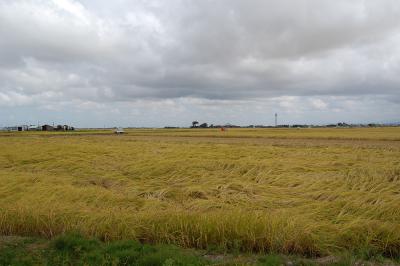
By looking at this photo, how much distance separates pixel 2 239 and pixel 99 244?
82.7 inches

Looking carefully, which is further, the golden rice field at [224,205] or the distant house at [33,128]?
the distant house at [33,128]

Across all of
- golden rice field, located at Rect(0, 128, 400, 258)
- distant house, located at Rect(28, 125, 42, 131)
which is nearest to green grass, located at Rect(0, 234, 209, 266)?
golden rice field, located at Rect(0, 128, 400, 258)

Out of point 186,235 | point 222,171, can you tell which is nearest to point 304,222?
point 186,235

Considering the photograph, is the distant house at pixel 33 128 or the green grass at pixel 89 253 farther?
the distant house at pixel 33 128

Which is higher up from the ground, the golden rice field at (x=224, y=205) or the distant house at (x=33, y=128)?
the distant house at (x=33, y=128)

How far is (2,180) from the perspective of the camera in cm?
1216

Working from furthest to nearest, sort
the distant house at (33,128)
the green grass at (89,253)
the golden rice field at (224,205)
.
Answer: the distant house at (33,128) < the golden rice field at (224,205) < the green grass at (89,253)

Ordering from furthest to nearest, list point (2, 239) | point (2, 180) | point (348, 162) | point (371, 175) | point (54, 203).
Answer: point (348, 162)
point (371, 175)
point (2, 180)
point (54, 203)
point (2, 239)

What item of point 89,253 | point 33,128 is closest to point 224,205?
point 89,253

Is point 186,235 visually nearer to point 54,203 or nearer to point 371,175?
point 54,203

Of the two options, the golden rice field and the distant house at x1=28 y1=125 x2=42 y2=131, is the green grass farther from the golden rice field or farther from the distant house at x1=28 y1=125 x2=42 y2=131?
the distant house at x1=28 y1=125 x2=42 y2=131

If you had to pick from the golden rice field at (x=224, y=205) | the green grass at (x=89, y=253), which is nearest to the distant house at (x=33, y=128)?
the golden rice field at (x=224, y=205)

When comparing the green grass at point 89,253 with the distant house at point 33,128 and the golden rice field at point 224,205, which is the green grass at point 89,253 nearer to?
the golden rice field at point 224,205

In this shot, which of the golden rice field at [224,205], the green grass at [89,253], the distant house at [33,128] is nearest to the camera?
the green grass at [89,253]
